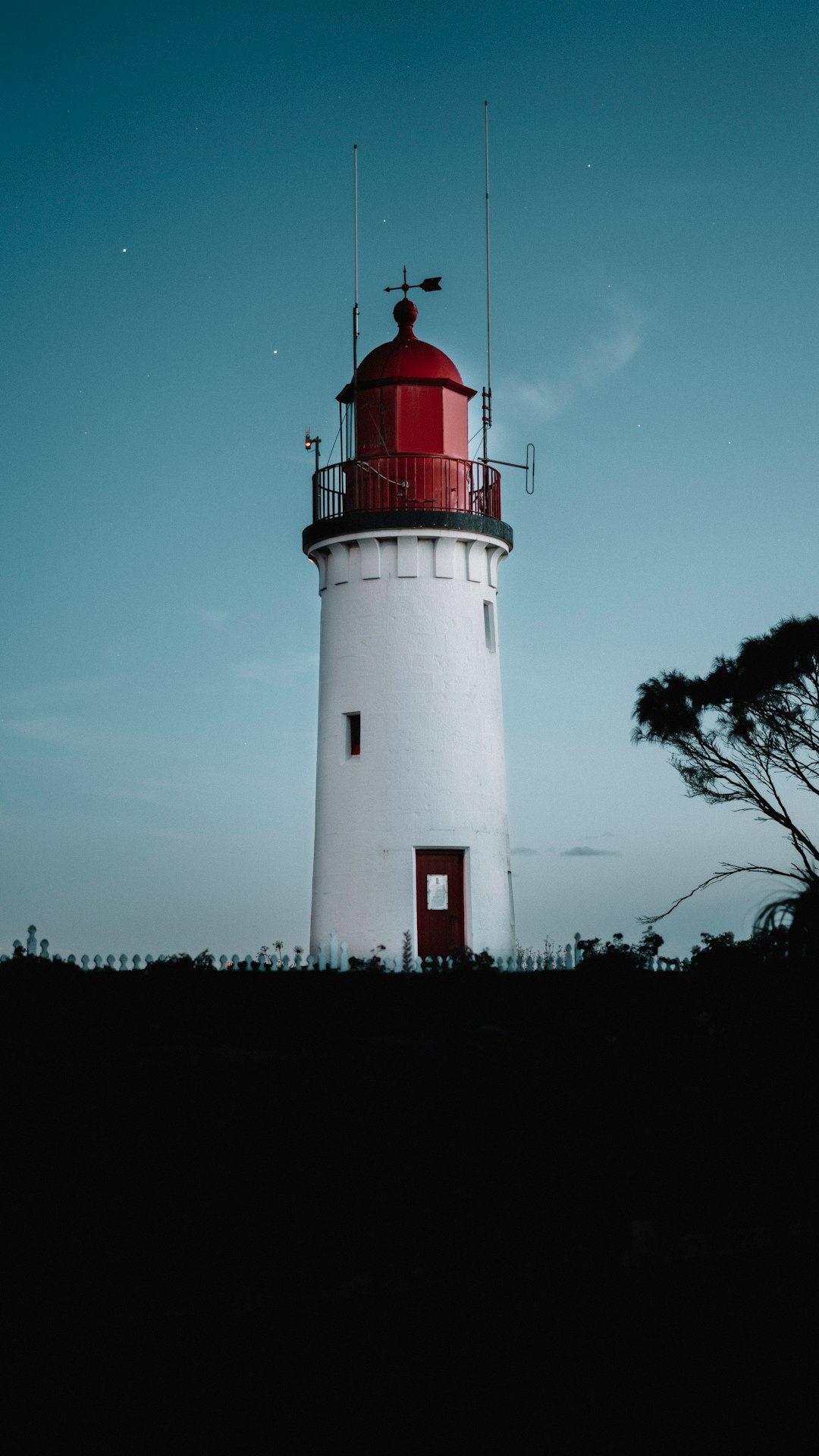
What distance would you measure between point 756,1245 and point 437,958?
14817 mm

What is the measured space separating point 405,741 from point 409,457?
4599mm

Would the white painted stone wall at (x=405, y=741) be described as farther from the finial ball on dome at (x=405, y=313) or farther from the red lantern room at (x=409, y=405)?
the finial ball on dome at (x=405, y=313)

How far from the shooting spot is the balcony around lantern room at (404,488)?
898 inches

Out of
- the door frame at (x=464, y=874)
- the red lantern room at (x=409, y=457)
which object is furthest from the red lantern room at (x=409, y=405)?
the door frame at (x=464, y=874)

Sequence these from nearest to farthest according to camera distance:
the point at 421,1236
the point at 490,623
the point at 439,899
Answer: the point at 421,1236, the point at 439,899, the point at 490,623

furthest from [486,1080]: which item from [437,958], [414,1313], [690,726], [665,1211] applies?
[690,726]

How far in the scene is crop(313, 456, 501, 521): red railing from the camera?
22812 millimetres

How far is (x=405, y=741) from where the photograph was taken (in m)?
22.3

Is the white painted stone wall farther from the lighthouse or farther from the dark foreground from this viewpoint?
the dark foreground

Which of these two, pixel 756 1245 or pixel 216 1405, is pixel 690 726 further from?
pixel 216 1405

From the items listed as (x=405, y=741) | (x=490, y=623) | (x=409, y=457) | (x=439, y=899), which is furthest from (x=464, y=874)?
(x=409, y=457)

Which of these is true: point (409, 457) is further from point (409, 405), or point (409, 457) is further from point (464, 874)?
point (464, 874)

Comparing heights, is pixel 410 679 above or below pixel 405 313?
below

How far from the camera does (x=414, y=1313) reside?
5945mm
